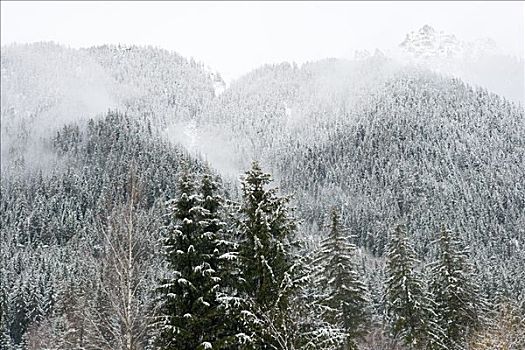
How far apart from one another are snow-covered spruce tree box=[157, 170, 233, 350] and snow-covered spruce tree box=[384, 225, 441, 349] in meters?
16.3

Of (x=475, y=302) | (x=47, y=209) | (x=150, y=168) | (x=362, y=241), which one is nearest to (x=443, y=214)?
(x=362, y=241)

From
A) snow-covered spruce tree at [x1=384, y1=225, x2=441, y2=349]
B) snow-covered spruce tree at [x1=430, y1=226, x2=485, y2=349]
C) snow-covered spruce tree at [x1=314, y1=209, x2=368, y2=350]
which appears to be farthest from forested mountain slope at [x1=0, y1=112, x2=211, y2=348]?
snow-covered spruce tree at [x1=430, y1=226, x2=485, y2=349]

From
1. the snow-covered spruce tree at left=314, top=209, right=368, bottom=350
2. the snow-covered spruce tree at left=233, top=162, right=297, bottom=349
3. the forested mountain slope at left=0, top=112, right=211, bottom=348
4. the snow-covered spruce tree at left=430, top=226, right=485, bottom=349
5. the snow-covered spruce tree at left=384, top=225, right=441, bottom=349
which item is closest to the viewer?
the forested mountain slope at left=0, top=112, right=211, bottom=348

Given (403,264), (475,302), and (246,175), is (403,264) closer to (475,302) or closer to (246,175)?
(475,302)

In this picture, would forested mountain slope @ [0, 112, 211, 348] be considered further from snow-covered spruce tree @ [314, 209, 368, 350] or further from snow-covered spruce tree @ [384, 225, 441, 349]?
snow-covered spruce tree @ [384, 225, 441, 349]

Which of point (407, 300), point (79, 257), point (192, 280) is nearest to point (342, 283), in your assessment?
point (407, 300)

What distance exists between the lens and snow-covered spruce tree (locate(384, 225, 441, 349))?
30.1 metres

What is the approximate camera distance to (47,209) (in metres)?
189

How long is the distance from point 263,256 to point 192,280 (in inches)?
95.8

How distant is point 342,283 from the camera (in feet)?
95.1

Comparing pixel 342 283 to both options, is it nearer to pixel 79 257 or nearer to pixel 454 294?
pixel 454 294

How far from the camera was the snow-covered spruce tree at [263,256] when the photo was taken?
1714cm

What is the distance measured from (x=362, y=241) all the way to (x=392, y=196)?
123 ft

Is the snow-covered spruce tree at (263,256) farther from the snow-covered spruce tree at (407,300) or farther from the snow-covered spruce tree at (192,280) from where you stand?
the snow-covered spruce tree at (407,300)
